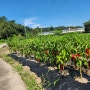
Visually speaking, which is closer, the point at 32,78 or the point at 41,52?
the point at 32,78

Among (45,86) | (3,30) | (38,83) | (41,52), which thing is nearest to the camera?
(45,86)

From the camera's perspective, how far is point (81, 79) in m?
9.34

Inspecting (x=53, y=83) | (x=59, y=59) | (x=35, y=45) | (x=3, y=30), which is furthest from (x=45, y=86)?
(x=3, y=30)

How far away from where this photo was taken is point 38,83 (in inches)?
431

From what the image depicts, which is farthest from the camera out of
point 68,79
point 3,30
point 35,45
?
point 3,30

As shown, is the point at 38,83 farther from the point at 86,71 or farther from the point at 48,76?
the point at 86,71

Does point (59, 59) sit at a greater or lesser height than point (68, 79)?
greater

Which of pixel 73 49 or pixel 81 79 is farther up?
pixel 73 49

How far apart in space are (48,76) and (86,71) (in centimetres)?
160

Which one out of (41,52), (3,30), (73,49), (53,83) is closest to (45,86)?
(53,83)

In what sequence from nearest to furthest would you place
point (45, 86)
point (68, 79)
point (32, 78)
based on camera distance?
point (68, 79)
point (45, 86)
point (32, 78)

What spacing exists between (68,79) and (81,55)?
95cm

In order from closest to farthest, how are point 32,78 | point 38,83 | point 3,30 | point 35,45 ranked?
point 38,83 < point 32,78 < point 35,45 < point 3,30

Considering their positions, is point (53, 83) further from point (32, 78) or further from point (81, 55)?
point (32, 78)
